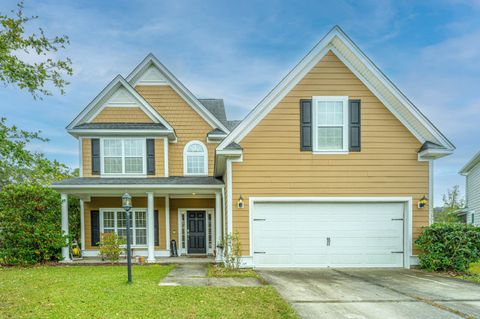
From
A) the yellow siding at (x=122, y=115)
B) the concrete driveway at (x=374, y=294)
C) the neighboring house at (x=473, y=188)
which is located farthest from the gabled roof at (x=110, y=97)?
the neighboring house at (x=473, y=188)

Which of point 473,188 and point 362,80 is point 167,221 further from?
point 473,188

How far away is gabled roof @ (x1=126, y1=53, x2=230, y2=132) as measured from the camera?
1272 cm

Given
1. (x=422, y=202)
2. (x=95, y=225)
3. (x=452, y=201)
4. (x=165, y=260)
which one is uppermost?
(x=422, y=202)

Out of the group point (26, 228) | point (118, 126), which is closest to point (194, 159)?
point (118, 126)

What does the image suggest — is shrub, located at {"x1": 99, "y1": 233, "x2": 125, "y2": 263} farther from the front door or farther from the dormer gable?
the dormer gable

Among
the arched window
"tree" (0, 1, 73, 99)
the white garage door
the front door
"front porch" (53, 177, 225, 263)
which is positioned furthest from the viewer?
the arched window

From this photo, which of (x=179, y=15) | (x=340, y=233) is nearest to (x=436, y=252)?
(x=340, y=233)

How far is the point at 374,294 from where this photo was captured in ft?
19.9

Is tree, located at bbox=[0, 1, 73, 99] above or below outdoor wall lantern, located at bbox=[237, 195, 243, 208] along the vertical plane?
above

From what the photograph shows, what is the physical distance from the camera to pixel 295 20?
17453 millimetres

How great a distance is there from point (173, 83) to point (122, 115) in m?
2.71

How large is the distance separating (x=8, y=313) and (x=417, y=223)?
1049cm

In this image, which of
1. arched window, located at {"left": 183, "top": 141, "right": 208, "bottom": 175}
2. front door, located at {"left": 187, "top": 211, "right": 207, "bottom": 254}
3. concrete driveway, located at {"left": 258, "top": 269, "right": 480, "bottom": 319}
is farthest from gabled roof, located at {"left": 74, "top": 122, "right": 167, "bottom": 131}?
concrete driveway, located at {"left": 258, "top": 269, "right": 480, "bottom": 319}

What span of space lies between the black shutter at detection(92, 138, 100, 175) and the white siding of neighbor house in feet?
77.7
